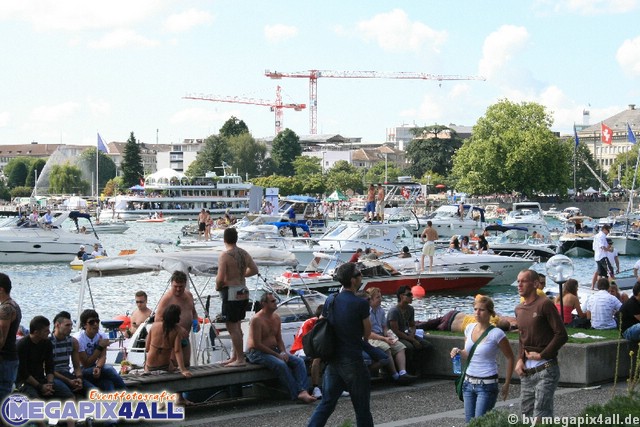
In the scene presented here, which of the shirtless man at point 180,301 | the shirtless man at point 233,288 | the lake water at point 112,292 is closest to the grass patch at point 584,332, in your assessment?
the shirtless man at point 233,288

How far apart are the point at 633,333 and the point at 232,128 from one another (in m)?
175

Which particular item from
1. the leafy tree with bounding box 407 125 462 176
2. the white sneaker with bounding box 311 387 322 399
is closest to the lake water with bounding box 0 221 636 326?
the white sneaker with bounding box 311 387 322 399

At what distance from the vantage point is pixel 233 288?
13.9 meters

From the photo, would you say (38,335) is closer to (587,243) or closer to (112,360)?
(112,360)

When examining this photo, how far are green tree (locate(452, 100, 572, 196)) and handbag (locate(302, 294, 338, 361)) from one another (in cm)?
11937

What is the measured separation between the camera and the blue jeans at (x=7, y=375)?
10.7 metres

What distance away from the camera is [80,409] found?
11.8 metres

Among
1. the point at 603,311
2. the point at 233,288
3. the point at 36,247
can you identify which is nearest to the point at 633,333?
the point at 603,311

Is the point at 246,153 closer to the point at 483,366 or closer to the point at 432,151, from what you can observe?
the point at 432,151

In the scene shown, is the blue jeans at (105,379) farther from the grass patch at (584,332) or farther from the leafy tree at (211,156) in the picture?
the leafy tree at (211,156)

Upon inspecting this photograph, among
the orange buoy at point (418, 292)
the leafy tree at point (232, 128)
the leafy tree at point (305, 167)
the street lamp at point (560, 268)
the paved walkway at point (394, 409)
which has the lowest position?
the orange buoy at point (418, 292)

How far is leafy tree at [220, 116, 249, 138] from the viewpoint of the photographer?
186375 mm

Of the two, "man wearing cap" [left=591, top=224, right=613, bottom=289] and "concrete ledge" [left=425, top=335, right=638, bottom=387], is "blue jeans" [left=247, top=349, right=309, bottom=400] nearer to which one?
"concrete ledge" [left=425, top=335, right=638, bottom=387]

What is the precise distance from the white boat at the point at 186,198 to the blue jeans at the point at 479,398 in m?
110
